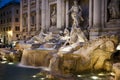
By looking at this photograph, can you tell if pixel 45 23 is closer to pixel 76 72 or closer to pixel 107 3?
pixel 107 3

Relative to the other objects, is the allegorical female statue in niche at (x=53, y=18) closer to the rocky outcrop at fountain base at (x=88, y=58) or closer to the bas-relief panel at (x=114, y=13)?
the bas-relief panel at (x=114, y=13)

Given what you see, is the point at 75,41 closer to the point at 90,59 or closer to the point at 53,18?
the point at 90,59

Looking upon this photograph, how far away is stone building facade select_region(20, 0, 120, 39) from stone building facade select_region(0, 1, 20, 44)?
1506 centimetres

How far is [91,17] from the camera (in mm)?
17656

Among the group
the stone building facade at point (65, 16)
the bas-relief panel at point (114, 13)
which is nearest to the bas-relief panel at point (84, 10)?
the stone building facade at point (65, 16)

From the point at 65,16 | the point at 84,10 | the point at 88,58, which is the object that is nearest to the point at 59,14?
the point at 65,16

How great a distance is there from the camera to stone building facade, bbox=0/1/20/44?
147 feet

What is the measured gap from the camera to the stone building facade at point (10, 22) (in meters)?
44.7

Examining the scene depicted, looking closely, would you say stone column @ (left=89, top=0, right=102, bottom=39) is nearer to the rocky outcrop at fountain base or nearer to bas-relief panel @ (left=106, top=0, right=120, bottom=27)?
bas-relief panel @ (left=106, top=0, right=120, bottom=27)

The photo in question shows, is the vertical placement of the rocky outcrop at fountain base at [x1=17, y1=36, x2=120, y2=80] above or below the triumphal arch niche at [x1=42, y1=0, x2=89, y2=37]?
below

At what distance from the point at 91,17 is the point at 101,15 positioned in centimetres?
96

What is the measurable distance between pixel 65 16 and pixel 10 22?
1079 inches

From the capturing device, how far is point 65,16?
21.2 metres

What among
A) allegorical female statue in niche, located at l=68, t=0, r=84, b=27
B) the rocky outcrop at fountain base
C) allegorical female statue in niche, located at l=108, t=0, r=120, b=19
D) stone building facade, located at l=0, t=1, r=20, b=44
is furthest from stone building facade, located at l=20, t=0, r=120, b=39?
stone building facade, located at l=0, t=1, r=20, b=44
